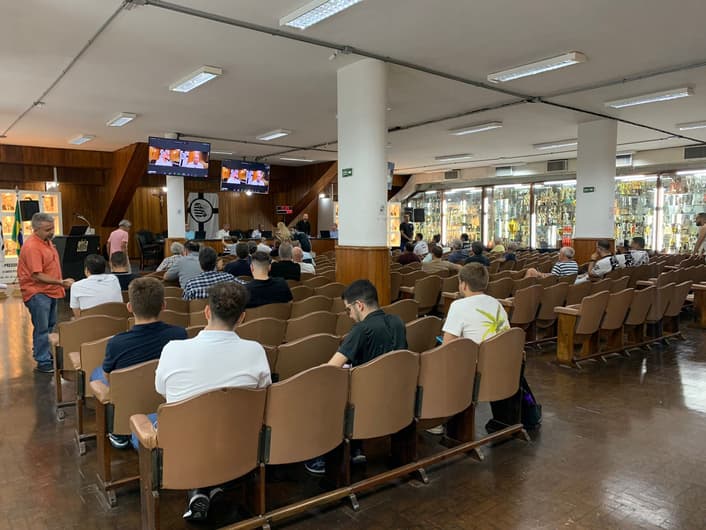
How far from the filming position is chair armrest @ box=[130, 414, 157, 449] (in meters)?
2.12

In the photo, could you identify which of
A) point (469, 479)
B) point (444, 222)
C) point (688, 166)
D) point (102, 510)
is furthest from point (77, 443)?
point (444, 222)

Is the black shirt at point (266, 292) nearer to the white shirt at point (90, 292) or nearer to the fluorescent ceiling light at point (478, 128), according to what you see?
the white shirt at point (90, 292)

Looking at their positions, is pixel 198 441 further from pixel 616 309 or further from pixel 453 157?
pixel 453 157

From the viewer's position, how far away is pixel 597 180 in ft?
34.7

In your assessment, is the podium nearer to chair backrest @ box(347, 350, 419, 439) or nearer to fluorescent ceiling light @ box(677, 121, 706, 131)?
chair backrest @ box(347, 350, 419, 439)

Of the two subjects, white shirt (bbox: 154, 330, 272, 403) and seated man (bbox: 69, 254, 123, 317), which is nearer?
white shirt (bbox: 154, 330, 272, 403)

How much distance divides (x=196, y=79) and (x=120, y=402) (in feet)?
19.5

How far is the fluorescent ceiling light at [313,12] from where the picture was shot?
15.9 ft

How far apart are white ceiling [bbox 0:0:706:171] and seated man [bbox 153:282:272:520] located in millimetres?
3748

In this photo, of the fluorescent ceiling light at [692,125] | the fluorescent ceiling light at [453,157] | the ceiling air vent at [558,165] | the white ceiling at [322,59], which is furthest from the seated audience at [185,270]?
the ceiling air vent at [558,165]

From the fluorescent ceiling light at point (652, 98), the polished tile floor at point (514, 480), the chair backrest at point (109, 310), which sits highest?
the fluorescent ceiling light at point (652, 98)

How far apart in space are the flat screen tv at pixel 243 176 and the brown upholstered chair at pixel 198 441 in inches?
509

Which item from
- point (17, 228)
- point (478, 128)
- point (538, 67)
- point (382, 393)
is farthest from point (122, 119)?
point (382, 393)

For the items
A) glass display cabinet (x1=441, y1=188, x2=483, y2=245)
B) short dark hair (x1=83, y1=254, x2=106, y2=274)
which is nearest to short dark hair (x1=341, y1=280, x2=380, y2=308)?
short dark hair (x1=83, y1=254, x2=106, y2=274)
